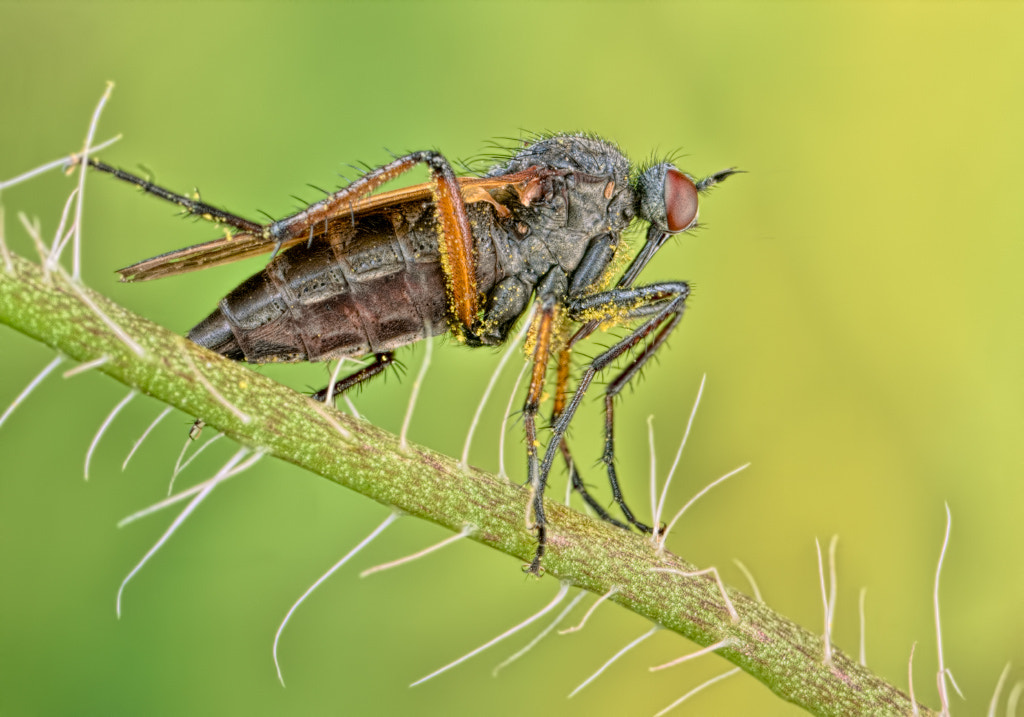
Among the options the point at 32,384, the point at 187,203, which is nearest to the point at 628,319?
the point at 187,203

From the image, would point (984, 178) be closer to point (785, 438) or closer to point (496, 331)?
point (785, 438)

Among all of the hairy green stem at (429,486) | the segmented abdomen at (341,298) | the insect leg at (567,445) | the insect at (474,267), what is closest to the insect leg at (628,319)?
the insect at (474,267)

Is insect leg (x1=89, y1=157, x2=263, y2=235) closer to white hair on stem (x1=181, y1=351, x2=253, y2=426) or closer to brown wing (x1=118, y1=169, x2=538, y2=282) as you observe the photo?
brown wing (x1=118, y1=169, x2=538, y2=282)

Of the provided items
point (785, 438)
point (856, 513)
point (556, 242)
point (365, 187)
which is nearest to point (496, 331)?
point (556, 242)

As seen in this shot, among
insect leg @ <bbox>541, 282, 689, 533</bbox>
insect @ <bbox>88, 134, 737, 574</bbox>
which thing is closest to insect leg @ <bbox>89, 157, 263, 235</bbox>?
insect @ <bbox>88, 134, 737, 574</bbox>

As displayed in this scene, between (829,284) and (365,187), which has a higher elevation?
(365,187)

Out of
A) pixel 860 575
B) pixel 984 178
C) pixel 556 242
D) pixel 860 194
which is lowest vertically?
pixel 860 575
